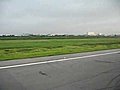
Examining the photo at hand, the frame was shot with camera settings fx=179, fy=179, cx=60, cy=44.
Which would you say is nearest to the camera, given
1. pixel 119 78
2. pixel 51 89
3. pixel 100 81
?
pixel 51 89

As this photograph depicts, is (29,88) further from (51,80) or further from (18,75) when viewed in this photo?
(18,75)

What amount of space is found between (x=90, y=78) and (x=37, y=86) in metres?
2.29

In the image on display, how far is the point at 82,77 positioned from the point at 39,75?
1.79 metres

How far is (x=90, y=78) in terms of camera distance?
23.3 ft

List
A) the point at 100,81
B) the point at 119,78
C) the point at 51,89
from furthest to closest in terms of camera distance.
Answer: the point at 119,78
the point at 100,81
the point at 51,89

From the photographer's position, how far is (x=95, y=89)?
568 cm

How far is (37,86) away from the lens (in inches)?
233

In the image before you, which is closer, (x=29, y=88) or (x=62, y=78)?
(x=29, y=88)

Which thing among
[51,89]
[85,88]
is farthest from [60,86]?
[85,88]

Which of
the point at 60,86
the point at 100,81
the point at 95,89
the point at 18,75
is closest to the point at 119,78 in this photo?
the point at 100,81

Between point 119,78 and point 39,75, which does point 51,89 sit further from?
point 119,78

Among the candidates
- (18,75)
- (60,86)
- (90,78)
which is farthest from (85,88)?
(18,75)

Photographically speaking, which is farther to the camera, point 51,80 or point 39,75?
point 39,75

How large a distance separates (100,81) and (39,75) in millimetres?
2511
